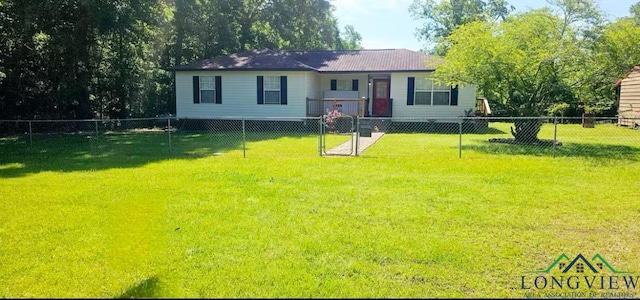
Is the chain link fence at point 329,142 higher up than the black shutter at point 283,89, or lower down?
lower down

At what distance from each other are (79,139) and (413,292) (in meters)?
16.3

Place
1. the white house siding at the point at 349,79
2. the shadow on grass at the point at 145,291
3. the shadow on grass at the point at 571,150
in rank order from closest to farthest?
1. the shadow on grass at the point at 145,291
2. the shadow on grass at the point at 571,150
3. the white house siding at the point at 349,79

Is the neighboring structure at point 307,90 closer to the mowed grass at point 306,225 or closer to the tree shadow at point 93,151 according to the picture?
A: the tree shadow at point 93,151

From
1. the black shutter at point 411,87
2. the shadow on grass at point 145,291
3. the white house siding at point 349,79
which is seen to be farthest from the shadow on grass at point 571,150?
the shadow on grass at point 145,291

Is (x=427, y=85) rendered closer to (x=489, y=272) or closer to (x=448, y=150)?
(x=448, y=150)

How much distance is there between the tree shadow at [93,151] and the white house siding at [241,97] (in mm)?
3087

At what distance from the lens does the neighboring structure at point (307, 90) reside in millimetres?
20047

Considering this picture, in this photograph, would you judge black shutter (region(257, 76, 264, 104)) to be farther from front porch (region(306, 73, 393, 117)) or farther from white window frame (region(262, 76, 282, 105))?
front porch (region(306, 73, 393, 117))

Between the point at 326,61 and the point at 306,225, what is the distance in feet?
59.7

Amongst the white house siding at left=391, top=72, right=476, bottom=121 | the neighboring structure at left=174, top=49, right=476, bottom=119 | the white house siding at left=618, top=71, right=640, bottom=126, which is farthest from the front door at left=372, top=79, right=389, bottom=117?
the white house siding at left=618, top=71, right=640, bottom=126

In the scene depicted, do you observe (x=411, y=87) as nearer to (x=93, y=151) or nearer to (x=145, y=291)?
(x=93, y=151)

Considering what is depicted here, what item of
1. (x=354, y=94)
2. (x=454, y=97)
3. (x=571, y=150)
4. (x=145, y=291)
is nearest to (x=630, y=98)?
(x=454, y=97)

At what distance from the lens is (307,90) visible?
2030 cm

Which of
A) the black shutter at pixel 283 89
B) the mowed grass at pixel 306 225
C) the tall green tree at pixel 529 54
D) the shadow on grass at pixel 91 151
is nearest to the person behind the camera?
the mowed grass at pixel 306 225
